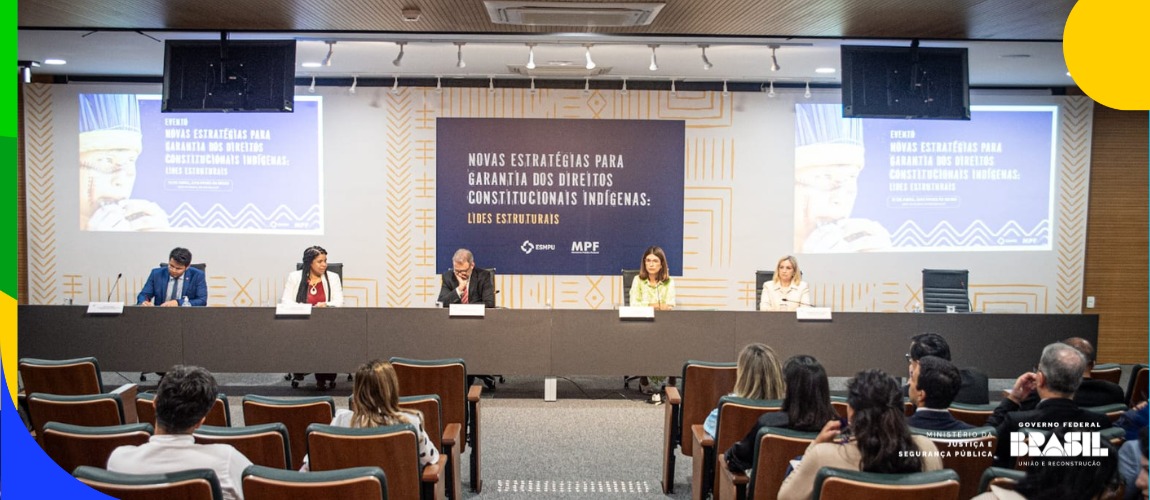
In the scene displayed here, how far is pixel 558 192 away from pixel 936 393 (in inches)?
240

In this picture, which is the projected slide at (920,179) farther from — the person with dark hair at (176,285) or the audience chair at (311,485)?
the audience chair at (311,485)

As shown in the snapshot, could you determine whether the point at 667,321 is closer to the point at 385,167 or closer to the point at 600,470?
the point at 600,470

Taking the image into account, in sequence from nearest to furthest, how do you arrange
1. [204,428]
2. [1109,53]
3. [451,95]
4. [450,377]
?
[204,428]
[450,377]
[1109,53]
[451,95]

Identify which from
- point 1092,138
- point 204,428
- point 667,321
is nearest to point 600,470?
point 667,321

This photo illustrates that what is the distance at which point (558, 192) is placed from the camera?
9.02 m

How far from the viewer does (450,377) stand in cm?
470

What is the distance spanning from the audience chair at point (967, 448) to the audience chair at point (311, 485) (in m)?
1.92

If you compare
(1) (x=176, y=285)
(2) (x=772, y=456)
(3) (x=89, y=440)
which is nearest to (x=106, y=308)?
(1) (x=176, y=285)

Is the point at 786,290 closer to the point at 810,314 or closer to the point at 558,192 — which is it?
the point at 810,314

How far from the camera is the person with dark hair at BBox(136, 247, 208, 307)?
22.7ft

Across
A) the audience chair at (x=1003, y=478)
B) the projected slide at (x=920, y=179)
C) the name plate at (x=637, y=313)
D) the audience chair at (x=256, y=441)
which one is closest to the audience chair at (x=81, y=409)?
the audience chair at (x=256, y=441)

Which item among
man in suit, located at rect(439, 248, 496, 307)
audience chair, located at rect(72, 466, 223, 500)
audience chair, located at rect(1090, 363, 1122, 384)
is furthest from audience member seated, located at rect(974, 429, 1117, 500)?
man in suit, located at rect(439, 248, 496, 307)

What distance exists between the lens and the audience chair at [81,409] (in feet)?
12.4

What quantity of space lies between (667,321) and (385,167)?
3.87 metres
